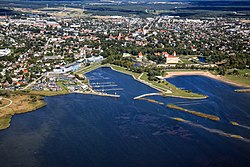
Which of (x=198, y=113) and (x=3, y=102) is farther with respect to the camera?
(x=3, y=102)

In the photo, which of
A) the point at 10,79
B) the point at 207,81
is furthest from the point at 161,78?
the point at 10,79

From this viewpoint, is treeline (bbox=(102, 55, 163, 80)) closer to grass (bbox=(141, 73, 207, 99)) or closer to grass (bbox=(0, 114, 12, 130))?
grass (bbox=(141, 73, 207, 99))

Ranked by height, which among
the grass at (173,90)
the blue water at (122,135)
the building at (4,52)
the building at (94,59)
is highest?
the building at (4,52)

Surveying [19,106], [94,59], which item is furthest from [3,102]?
[94,59]

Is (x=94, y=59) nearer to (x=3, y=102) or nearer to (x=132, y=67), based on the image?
(x=132, y=67)

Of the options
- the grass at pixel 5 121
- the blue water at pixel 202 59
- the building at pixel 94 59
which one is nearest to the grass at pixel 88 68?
the building at pixel 94 59

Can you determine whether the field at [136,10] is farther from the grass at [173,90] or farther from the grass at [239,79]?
the grass at [173,90]
